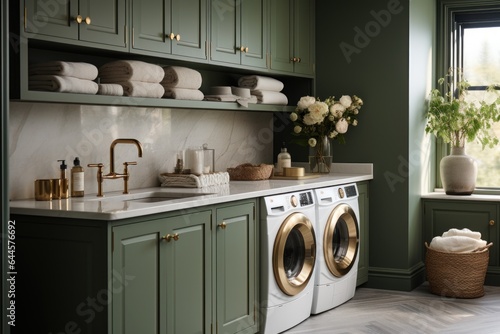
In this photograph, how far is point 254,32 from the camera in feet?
15.8

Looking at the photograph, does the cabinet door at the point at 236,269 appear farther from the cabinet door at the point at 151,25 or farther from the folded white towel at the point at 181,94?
the cabinet door at the point at 151,25

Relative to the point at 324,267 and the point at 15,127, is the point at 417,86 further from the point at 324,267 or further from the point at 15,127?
the point at 15,127

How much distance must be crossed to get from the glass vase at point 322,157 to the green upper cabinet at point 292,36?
536 mm

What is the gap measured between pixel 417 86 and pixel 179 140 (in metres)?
Result: 1.97

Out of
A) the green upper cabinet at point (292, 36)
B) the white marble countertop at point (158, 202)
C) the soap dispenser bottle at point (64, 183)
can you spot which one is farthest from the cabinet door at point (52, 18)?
the green upper cabinet at point (292, 36)

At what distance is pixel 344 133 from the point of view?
18.4 feet

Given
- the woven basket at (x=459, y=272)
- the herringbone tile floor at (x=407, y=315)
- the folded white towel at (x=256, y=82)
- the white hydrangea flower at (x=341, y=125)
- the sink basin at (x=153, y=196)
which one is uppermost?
the folded white towel at (x=256, y=82)

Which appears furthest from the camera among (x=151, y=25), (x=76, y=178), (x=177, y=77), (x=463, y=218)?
(x=463, y=218)

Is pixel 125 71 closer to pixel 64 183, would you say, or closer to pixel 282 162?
pixel 64 183

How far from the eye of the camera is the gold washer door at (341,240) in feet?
15.6

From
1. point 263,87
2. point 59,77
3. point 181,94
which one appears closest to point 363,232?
point 263,87

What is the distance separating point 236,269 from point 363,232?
1.74 meters

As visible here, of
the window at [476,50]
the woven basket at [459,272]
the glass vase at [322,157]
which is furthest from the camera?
the window at [476,50]

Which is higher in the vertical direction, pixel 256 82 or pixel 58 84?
pixel 256 82
